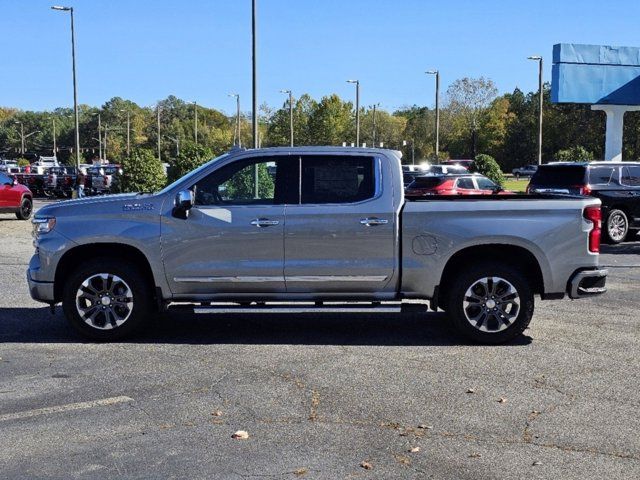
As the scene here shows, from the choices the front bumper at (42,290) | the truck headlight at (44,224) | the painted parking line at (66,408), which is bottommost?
the painted parking line at (66,408)

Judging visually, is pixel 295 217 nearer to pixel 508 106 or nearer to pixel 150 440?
pixel 150 440

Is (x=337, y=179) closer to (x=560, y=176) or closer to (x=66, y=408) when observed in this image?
(x=66, y=408)

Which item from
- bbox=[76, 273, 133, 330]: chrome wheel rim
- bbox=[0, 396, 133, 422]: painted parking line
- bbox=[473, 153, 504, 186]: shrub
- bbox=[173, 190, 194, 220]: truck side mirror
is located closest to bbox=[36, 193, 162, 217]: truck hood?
bbox=[173, 190, 194, 220]: truck side mirror

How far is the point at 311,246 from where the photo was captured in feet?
24.6

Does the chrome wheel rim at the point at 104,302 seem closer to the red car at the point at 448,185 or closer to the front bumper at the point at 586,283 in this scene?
the front bumper at the point at 586,283

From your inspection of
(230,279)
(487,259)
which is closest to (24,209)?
(230,279)

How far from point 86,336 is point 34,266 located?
0.89 m

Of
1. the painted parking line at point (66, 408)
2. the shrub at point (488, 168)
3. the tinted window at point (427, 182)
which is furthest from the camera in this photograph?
the shrub at point (488, 168)

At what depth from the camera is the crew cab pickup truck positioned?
7.49m

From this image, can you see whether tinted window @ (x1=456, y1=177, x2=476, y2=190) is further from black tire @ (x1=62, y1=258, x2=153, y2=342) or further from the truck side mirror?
black tire @ (x1=62, y1=258, x2=153, y2=342)

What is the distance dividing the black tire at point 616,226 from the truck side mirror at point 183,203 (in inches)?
495

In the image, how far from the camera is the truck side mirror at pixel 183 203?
7449 mm

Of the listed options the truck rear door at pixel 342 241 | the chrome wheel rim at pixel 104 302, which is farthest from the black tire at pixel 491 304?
the chrome wheel rim at pixel 104 302

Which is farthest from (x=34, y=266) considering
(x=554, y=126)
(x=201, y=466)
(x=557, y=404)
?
(x=554, y=126)
